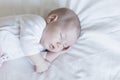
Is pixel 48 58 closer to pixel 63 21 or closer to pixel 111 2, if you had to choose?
pixel 63 21

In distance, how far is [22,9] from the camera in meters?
1.26

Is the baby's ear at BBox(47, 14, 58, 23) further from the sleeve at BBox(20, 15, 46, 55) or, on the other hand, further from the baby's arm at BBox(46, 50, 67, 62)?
the baby's arm at BBox(46, 50, 67, 62)

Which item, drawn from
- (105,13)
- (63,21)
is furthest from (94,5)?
(63,21)

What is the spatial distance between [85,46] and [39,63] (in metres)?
0.22

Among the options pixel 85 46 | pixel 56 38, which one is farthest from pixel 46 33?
pixel 85 46

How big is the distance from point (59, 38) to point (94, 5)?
27cm

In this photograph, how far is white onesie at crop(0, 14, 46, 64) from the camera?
106 centimetres

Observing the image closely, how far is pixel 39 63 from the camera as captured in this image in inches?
42.9

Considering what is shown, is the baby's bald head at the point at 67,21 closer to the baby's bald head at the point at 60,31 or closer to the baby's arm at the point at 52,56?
the baby's bald head at the point at 60,31

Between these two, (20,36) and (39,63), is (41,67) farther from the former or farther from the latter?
(20,36)

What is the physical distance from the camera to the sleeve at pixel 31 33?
106 centimetres

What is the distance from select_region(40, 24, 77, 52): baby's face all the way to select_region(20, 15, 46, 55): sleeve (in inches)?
1.0

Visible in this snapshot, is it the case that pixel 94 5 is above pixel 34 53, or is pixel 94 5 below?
above

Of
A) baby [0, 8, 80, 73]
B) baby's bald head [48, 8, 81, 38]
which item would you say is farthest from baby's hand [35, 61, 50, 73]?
baby's bald head [48, 8, 81, 38]
